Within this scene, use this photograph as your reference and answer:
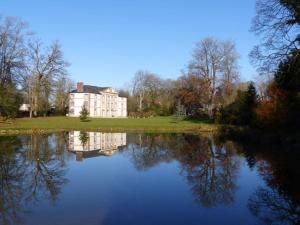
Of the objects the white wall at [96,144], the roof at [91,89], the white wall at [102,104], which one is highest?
the roof at [91,89]

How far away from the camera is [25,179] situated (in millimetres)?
13281

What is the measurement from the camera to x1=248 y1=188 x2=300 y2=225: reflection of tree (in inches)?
353

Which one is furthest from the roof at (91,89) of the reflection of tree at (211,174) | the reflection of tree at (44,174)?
the reflection of tree at (44,174)

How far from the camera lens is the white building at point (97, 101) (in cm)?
9008

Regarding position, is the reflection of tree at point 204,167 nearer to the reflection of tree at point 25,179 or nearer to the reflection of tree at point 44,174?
the reflection of tree at point 44,174

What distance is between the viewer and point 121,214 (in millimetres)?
9125

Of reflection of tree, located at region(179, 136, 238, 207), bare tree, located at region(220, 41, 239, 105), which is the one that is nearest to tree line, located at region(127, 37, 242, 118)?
bare tree, located at region(220, 41, 239, 105)

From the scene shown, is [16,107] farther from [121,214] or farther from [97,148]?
[121,214]

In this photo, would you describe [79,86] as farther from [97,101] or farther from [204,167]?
[204,167]

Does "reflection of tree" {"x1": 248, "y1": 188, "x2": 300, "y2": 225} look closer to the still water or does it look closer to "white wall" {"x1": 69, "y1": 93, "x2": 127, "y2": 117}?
the still water

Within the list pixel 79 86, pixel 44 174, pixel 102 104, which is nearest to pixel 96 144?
pixel 44 174

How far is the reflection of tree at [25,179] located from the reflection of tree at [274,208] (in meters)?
5.55

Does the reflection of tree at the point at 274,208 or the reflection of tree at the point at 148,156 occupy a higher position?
the reflection of tree at the point at 148,156

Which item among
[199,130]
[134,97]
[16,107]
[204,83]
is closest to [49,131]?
[16,107]
